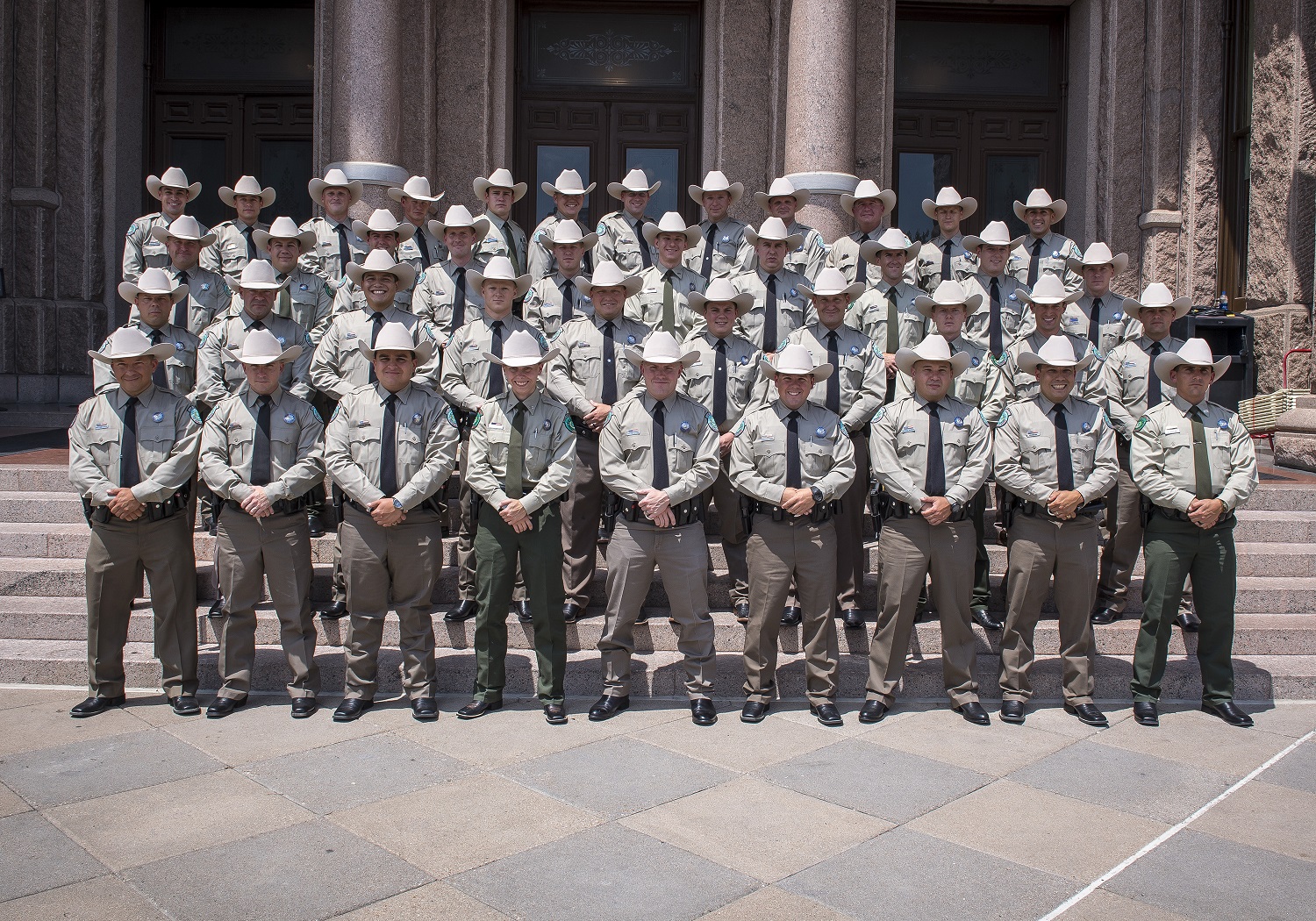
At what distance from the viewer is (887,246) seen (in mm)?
8508

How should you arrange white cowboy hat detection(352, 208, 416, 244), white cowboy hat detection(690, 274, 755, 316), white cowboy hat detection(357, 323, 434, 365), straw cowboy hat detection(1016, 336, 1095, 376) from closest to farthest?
white cowboy hat detection(357, 323, 434, 365) → straw cowboy hat detection(1016, 336, 1095, 376) → white cowboy hat detection(690, 274, 755, 316) → white cowboy hat detection(352, 208, 416, 244)

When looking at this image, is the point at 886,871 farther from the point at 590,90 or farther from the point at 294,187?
the point at 294,187

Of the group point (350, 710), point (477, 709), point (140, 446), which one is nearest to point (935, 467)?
point (477, 709)

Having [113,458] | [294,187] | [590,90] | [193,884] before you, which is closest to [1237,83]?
[590,90]

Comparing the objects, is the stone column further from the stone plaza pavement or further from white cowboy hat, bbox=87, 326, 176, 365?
white cowboy hat, bbox=87, 326, 176, 365

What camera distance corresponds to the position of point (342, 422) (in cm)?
695

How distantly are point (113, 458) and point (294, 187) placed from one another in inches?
328

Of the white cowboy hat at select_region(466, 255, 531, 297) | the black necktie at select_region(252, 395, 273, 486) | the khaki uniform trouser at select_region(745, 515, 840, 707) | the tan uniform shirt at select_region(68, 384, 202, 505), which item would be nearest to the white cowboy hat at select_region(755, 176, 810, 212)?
the white cowboy hat at select_region(466, 255, 531, 297)

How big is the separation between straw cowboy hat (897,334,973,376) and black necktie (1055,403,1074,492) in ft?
2.33

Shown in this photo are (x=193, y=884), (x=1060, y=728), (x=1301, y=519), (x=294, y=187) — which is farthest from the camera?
(x=294, y=187)

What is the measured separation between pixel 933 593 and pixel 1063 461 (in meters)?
1.12

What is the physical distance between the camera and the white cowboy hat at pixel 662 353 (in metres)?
6.98

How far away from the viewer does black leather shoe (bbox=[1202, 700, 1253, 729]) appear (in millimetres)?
6832

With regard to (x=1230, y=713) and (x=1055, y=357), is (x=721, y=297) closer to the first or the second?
(x=1055, y=357)
